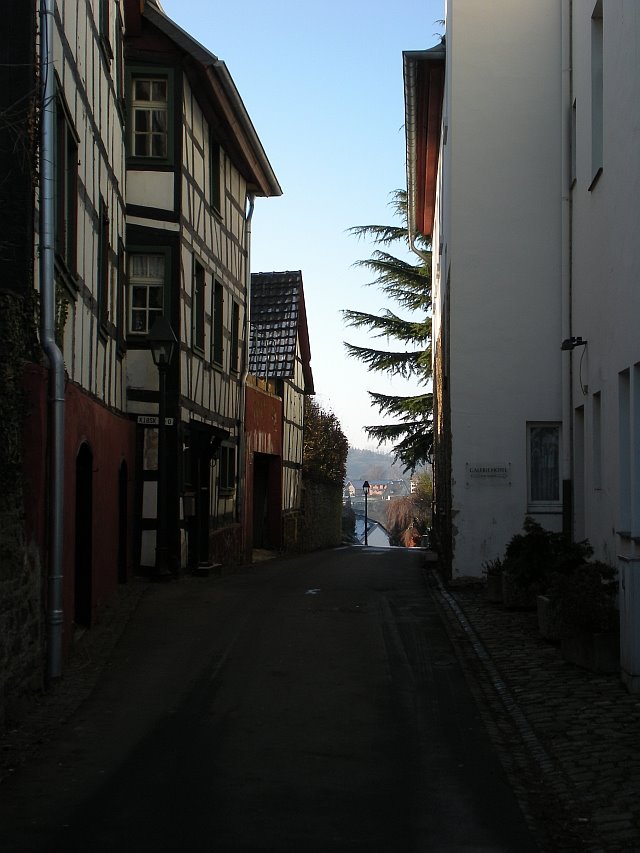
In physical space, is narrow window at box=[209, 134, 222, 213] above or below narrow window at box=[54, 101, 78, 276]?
above

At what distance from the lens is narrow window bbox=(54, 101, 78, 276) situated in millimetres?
9961

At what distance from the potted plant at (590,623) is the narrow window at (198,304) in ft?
33.4

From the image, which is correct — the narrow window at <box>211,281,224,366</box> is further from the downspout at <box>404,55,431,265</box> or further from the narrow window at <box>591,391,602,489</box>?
the narrow window at <box>591,391,602,489</box>

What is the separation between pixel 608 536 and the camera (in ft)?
37.9

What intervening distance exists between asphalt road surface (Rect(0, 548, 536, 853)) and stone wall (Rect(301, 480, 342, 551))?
21.2 meters

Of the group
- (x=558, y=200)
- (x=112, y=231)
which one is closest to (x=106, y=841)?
(x=112, y=231)

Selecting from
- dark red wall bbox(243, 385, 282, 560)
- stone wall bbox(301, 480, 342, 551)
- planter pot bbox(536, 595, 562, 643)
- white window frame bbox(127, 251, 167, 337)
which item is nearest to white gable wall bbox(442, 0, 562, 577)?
white window frame bbox(127, 251, 167, 337)

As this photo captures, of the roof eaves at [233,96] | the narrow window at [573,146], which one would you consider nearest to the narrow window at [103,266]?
the roof eaves at [233,96]

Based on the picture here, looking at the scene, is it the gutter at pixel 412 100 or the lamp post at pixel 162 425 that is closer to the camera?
the lamp post at pixel 162 425

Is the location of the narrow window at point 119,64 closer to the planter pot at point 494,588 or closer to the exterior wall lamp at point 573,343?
the exterior wall lamp at point 573,343

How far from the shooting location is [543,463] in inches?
629

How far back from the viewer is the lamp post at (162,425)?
590 inches

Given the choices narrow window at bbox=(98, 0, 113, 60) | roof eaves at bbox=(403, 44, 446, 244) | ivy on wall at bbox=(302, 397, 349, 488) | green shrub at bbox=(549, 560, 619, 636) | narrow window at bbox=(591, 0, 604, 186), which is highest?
roof eaves at bbox=(403, 44, 446, 244)

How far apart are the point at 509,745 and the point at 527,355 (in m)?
9.48
